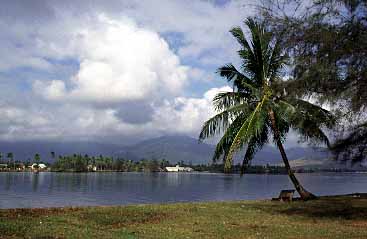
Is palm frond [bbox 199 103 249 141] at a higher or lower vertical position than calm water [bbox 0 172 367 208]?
higher

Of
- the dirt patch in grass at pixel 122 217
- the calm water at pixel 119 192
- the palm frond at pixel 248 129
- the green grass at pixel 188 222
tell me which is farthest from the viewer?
the calm water at pixel 119 192

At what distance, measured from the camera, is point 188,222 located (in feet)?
49.9

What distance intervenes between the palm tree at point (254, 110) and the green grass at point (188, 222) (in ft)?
13.9

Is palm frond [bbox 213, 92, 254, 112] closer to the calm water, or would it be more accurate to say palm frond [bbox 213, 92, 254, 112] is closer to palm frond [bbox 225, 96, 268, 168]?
palm frond [bbox 225, 96, 268, 168]

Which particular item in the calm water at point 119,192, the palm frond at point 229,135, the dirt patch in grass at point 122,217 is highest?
the palm frond at point 229,135

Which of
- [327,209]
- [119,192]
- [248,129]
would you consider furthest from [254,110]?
[119,192]

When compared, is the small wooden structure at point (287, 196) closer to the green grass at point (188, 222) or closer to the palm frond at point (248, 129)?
the green grass at point (188, 222)

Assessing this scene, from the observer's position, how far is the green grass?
40.3 feet

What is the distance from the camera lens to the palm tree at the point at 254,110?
76.0ft

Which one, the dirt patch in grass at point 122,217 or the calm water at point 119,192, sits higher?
the dirt patch in grass at point 122,217

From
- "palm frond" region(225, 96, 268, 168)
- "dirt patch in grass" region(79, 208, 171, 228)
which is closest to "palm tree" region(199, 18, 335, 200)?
"palm frond" region(225, 96, 268, 168)

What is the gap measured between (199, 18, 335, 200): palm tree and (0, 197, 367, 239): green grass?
4.22m

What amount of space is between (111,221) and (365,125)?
10617mm

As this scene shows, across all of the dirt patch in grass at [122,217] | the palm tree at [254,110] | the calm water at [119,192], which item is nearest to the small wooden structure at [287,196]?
the palm tree at [254,110]
